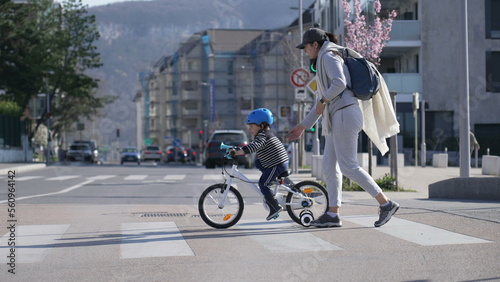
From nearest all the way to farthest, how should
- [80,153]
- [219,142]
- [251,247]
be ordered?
1. [251,247]
2. [219,142]
3. [80,153]

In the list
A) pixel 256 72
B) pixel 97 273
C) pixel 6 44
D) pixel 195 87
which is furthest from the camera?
pixel 195 87

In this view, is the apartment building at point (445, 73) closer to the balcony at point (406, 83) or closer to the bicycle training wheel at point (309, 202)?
the balcony at point (406, 83)

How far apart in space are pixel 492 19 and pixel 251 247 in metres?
40.7

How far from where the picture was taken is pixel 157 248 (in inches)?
294

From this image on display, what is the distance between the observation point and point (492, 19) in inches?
1775

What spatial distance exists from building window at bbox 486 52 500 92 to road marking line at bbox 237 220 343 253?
37828 millimetres

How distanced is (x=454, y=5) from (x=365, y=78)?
130 feet

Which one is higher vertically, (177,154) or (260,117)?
(260,117)

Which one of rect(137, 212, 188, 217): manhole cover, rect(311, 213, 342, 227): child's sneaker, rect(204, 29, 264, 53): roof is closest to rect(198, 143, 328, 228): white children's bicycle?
rect(311, 213, 342, 227): child's sneaker

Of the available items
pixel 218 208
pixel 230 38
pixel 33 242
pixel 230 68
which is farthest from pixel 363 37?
pixel 230 38

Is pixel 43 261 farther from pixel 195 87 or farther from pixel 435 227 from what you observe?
pixel 195 87

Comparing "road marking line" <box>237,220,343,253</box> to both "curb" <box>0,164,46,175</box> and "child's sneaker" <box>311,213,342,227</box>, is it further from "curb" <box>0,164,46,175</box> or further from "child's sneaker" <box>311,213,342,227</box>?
"curb" <box>0,164,46,175</box>

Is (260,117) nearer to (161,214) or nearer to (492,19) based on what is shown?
(161,214)

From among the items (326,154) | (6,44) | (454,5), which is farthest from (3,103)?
(326,154)
